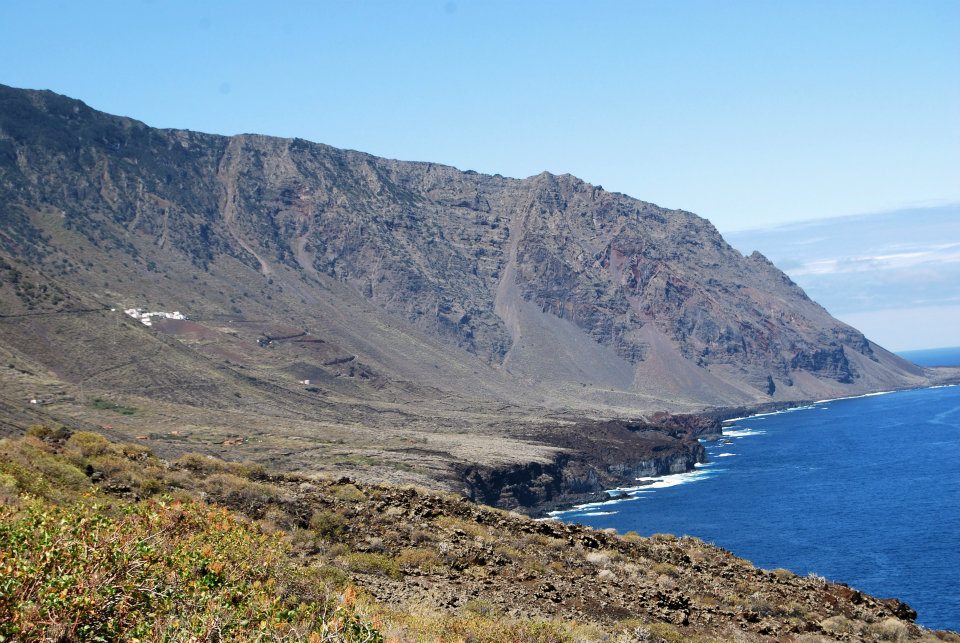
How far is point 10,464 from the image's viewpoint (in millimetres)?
24391

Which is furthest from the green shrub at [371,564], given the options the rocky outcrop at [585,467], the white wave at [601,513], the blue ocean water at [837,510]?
the white wave at [601,513]

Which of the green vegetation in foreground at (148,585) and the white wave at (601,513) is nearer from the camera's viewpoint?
the green vegetation in foreground at (148,585)

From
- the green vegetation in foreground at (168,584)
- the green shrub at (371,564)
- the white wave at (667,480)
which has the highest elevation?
the green vegetation in foreground at (168,584)

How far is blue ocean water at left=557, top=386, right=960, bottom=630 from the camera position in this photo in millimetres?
67375

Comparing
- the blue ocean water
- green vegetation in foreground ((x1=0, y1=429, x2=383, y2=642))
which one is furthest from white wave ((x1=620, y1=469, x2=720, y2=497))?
green vegetation in foreground ((x1=0, y1=429, x2=383, y2=642))

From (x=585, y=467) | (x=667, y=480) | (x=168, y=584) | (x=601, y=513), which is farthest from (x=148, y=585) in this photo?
(x=667, y=480)

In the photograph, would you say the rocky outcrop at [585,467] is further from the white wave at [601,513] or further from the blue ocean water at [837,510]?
the white wave at [601,513]

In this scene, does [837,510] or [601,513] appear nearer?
[837,510]

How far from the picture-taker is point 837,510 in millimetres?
98062

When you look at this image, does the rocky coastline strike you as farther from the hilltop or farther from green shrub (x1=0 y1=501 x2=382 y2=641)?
green shrub (x1=0 y1=501 x2=382 y2=641)

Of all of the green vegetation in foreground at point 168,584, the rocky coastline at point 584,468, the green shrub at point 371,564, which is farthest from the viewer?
the rocky coastline at point 584,468

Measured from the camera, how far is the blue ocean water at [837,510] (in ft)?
221

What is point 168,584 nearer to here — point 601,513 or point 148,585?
point 148,585

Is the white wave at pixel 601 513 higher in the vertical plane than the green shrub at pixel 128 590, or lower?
lower
